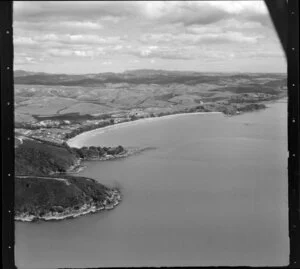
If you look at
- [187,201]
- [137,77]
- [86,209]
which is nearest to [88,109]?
[137,77]

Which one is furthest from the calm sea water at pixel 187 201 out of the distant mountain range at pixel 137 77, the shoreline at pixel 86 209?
the distant mountain range at pixel 137 77

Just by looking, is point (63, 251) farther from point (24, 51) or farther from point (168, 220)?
point (24, 51)

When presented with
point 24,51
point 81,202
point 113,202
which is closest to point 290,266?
point 113,202

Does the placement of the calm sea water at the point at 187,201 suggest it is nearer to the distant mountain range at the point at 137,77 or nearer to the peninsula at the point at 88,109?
the peninsula at the point at 88,109

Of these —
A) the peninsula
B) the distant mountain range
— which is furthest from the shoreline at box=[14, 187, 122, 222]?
the distant mountain range

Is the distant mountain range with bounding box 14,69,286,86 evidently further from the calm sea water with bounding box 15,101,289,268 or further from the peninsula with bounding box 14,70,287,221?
the calm sea water with bounding box 15,101,289,268
